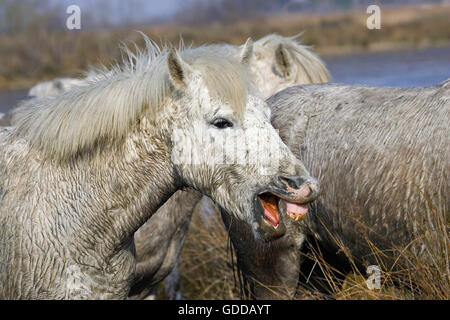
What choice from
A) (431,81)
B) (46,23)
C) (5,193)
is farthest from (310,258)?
(46,23)

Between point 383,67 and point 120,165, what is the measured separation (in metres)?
15.4

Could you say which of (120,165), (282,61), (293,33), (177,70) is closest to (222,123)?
(177,70)

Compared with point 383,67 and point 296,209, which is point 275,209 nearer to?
point 296,209

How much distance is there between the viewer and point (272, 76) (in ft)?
18.7

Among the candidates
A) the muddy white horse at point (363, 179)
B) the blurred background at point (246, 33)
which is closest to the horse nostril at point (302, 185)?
the muddy white horse at point (363, 179)

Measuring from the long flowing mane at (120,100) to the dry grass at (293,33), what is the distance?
15172 millimetres

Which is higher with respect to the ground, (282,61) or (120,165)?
(282,61)

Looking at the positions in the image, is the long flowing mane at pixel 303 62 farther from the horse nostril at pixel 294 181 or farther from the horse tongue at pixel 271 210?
the horse nostril at pixel 294 181

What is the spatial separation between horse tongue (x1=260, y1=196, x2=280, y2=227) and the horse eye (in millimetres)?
377

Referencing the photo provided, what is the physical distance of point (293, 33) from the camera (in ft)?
64.1

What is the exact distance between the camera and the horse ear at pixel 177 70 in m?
2.71

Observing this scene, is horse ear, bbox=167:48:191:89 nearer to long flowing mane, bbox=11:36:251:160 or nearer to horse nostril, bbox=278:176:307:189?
long flowing mane, bbox=11:36:251:160

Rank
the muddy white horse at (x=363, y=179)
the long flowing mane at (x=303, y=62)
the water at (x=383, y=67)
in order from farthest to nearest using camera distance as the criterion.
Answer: the water at (x=383, y=67) → the long flowing mane at (x=303, y=62) → the muddy white horse at (x=363, y=179)

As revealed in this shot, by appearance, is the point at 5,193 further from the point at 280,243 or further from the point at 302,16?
the point at 302,16
